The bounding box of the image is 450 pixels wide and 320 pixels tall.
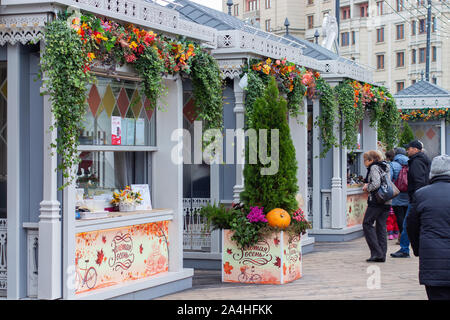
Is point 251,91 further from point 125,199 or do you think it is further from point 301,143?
point 301,143

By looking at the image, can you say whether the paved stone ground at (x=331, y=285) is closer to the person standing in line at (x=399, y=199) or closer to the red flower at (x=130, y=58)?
the person standing in line at (x=399, y=199)

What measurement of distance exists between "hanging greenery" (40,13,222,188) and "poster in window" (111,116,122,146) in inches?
24.1

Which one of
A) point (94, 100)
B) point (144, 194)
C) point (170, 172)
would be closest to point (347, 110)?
point (170, 172)

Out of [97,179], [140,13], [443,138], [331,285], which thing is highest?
[140,13]

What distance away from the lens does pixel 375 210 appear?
1149 centimetres

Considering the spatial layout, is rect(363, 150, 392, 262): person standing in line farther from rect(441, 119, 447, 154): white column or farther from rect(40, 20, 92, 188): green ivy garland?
rect(441, 119, 447, 154): white column

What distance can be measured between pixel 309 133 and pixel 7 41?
8.82 metres

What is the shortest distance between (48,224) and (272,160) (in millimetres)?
3227

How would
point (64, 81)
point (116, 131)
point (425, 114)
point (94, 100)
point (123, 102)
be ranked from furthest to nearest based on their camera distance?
point (425, 114), point (123, 102), point (116, 131), point (94, 100), point (64, 81)

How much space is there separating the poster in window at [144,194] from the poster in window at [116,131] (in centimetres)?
59

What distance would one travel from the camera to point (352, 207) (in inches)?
620

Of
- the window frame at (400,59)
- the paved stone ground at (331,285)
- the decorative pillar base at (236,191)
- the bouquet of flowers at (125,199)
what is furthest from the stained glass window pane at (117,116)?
the window frame at (400,59)

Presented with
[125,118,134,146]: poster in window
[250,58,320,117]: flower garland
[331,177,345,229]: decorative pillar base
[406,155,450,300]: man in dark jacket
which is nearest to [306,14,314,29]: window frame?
[331,177,345,229]: decorative pillar base

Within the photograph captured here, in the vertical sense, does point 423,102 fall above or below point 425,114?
above
